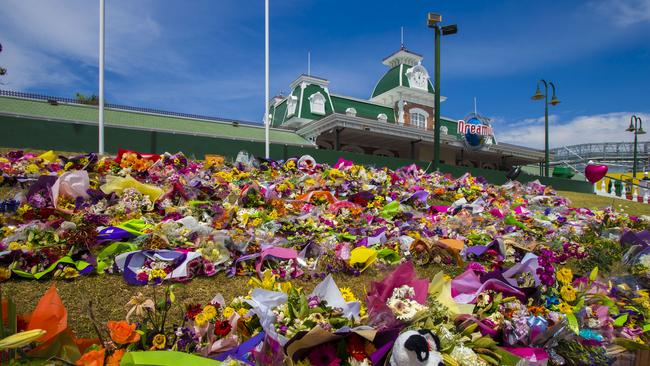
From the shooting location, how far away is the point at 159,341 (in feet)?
7.54

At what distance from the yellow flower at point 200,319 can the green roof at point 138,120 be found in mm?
19044

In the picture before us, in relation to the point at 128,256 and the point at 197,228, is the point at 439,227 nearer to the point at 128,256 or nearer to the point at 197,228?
the point at 197,228

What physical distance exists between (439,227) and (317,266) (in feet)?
10.0

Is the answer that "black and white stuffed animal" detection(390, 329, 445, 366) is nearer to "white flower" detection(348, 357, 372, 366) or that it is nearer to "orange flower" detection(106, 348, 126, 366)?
"white flower" detection(348, 357, 372, 366)

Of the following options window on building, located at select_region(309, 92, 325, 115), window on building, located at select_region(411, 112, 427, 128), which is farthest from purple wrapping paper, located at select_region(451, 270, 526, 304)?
window on building, located at select_region(411, 112, 427, 128)

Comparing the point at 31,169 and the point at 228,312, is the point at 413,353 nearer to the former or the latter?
the point at 228,312

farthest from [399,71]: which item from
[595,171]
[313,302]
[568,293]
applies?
[313,302]

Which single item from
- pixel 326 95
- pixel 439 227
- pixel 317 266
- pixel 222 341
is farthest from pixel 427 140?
pixel 222 341

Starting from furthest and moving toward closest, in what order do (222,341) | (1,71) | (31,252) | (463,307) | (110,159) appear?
(110,159) < (31,252) < (463,307) < (222,341) < (1,71)

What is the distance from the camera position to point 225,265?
175 inches

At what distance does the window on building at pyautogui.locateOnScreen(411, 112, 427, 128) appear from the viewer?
3791 cm

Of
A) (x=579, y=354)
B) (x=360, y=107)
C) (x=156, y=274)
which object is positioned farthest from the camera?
(x=360, y=107)

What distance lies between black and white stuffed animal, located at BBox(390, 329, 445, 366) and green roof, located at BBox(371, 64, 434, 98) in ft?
123

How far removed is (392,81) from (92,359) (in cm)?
3927
